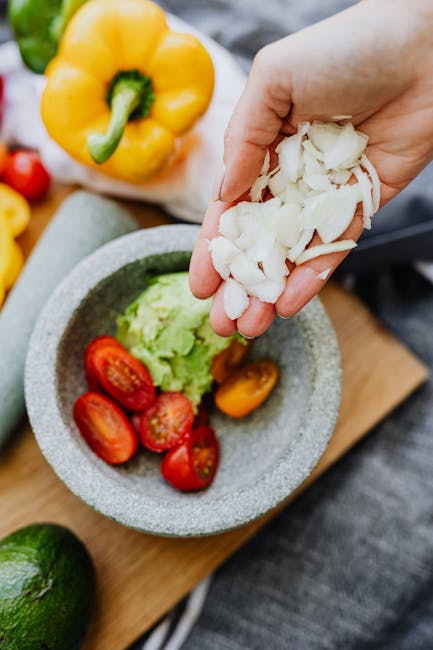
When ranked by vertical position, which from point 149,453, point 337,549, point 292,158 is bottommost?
point 337,549

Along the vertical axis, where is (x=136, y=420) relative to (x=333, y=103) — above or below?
below

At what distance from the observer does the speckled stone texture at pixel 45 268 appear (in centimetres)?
100

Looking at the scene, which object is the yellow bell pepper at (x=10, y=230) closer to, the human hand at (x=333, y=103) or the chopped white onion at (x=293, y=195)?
the human hand at (x=333, y=103)

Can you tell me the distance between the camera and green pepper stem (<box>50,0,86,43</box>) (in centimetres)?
109

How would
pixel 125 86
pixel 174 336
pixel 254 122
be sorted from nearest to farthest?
pixel 254 122 → pixel 174 336 → pixel 125 86

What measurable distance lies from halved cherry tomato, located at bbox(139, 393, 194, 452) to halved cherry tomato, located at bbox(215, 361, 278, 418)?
54mm

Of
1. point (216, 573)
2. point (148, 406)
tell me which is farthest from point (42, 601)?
point (216, 573)

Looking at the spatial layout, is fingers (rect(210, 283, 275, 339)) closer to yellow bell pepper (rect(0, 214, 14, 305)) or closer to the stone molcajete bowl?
the stone molcajete bowl

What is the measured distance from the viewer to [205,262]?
2.84 ft

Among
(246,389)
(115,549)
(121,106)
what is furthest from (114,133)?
(115,549)

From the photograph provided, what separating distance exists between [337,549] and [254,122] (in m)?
0.74

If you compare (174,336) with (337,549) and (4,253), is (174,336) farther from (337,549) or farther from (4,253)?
(337,549)

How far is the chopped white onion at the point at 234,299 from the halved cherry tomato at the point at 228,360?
4.6 inches

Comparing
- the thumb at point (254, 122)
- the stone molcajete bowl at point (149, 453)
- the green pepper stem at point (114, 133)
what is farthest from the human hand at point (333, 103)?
the green pepper stem at point (114, 133)
